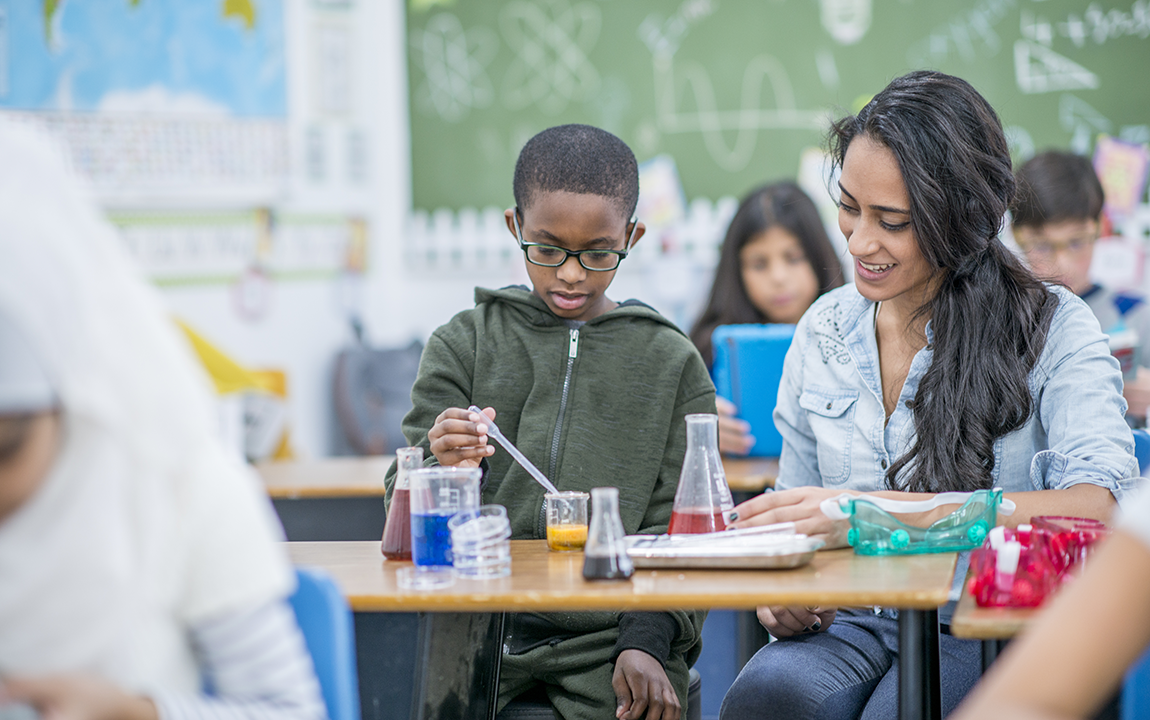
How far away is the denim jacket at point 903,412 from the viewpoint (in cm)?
169

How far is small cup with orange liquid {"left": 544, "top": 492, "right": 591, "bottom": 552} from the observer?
1618 millimetres

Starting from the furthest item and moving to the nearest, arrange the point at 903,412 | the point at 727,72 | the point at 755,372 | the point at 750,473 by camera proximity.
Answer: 1. the point at 727,72
2. the point at 755,372
3. the point at 750,473
4. the point at 903,412

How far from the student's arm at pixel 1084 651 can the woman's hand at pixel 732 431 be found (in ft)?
6.69

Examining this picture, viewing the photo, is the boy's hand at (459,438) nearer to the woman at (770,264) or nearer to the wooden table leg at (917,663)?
the wooden table leg at (917,663)

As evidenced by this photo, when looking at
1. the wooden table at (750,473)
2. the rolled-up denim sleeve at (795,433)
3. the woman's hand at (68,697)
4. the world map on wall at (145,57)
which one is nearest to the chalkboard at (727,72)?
the world map on wall at (145,57)

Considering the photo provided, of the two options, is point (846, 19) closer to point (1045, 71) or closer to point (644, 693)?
point (1045, 71)

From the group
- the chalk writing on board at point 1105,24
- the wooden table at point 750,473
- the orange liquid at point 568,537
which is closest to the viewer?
the orange liquid at point 568,537

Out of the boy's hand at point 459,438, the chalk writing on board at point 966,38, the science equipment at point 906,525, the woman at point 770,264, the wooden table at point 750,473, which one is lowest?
the wooden table at point 750,473

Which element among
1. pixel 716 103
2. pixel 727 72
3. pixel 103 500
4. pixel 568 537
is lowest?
pixel 568 537

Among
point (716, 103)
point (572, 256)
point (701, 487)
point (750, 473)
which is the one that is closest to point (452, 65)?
point (716, 103)

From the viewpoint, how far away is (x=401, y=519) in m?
1.58

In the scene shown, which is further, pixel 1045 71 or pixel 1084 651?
pixel 1045 71

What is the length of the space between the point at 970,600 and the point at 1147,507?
1.47 feet

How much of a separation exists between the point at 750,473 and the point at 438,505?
134 centimetres
